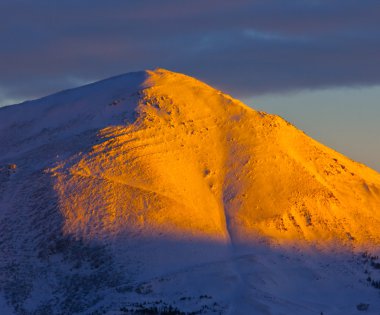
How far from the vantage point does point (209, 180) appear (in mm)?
86312

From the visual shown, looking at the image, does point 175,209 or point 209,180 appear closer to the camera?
point 175,209

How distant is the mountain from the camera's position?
242ft

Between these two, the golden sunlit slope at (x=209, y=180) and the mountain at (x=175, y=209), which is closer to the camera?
the mountain at (x=175, y=209)

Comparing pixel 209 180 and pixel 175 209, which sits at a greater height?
pixel 209 180

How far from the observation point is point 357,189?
91.5 m

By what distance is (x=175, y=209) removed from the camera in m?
81.9

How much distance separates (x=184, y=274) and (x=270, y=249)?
8385 mm

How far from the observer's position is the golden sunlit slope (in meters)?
81.4

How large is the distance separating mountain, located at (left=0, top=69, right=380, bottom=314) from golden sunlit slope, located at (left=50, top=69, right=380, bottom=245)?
119mm

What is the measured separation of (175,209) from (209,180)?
18.4 feet

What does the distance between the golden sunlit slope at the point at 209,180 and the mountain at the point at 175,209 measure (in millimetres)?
119

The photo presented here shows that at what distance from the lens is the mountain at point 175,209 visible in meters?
73.9

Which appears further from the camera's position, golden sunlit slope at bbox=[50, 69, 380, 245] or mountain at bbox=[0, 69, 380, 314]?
golden sunlit slope at bbox=[50, 69, 380, 245]

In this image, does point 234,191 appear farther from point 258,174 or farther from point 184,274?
point 184,274
